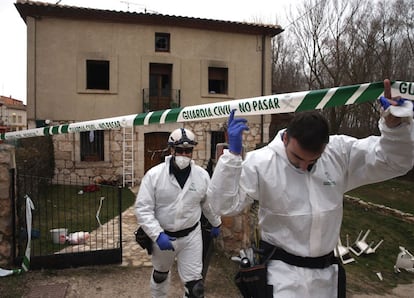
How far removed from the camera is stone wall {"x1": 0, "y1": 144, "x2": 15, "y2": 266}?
4754mm

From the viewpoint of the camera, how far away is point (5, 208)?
4785 millimetres

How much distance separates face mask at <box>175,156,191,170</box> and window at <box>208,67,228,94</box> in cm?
1176

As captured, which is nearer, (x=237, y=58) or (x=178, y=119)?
(x=178, y=119)

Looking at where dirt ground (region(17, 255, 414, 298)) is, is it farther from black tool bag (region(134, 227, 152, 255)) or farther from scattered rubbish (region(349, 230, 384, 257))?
scattered rubbish (region(349, 230, 384, 257))

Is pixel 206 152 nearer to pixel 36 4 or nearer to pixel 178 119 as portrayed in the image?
pixel 36 4

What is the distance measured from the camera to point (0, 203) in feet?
15.6

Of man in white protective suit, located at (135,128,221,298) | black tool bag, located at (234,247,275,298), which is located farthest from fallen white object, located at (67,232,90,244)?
black tool bag, located at (234,247,275,298)

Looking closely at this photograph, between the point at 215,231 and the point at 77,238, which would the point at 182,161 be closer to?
the point at 215,231

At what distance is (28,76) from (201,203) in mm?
11816

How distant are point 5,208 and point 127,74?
10.2 m

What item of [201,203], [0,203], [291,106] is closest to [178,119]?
[201,203]

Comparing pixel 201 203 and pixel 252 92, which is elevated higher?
pixel 252 92

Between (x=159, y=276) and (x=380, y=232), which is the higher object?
(x=159, y=276)

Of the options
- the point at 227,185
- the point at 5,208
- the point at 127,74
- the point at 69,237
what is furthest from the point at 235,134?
the point at 127,74
